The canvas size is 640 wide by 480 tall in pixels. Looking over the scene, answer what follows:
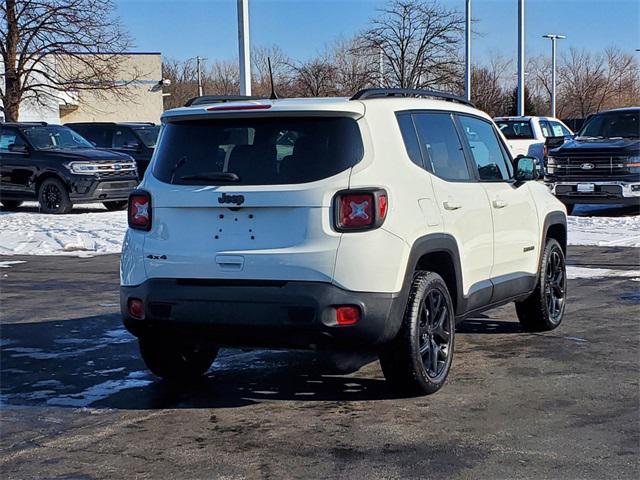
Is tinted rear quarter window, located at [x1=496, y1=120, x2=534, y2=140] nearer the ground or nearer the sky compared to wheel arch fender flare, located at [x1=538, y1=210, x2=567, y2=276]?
nearer the sky

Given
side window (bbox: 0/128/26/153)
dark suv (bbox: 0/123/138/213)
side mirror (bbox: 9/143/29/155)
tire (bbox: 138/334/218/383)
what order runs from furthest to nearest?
side window (bbox: 0/128/26/153) → side mirror (bbox: 9/143/29/155) → dark suv (bbox: 0/123/138/213) → tire (bbox: 138/334/218/383)

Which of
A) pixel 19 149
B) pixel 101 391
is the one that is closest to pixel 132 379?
pixel 101 391

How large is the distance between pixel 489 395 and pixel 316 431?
1275 mm

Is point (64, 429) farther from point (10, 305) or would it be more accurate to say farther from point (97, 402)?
point (10, 305)

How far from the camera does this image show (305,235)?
17.3ft

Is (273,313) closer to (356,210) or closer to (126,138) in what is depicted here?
(356,210)

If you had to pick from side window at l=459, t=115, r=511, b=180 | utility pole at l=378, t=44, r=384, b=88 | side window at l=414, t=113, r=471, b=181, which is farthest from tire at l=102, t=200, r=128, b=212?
utility pole at l=378, t=44, r=384, b=88

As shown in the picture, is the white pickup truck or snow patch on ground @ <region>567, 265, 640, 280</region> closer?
snow patch on ground @ <region>567, 265, 640, 280</region>

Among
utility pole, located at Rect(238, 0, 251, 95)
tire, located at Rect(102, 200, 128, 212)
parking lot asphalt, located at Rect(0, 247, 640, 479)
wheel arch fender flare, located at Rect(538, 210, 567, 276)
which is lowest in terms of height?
parking lot asphalt, located at Rect(0, 247, 640, 479)

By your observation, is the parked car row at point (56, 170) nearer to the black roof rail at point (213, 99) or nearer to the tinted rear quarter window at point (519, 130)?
the tinted rear quarter window at point (519, 130)

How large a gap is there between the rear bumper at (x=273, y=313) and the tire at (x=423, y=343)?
0.17m

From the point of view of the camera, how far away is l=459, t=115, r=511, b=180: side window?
6825mm

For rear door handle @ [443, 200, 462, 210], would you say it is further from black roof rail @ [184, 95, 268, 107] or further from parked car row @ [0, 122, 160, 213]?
parked car row @ [0, 122, 160, 213]

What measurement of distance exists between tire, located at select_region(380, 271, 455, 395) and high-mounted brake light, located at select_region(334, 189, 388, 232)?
0.63 metres
